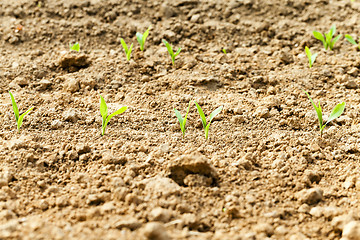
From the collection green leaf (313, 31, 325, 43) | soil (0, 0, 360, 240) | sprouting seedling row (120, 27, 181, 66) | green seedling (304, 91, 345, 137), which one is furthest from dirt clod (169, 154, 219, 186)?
green leaf (313, 31, 325, 43)

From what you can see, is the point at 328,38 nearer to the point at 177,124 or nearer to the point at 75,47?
the point at 177,124

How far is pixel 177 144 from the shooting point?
206cm

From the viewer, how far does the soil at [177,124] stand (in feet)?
5.27

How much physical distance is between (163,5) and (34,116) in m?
1.73

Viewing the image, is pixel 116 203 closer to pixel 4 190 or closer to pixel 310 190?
pixel 4 190

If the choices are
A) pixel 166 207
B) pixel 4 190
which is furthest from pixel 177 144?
pixel 4 190

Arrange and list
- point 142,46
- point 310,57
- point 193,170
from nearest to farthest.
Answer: point 193,170 < point 310,57 < point 142,46

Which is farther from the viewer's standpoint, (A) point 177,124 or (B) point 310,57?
(B) point 310,57

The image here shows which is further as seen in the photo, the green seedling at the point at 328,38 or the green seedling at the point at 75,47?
the green seedling at the point at 328,38

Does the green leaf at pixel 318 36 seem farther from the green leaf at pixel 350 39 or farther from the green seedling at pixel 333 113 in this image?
the green seedling at pixel 333 113

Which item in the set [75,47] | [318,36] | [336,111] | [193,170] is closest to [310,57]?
[318,36]

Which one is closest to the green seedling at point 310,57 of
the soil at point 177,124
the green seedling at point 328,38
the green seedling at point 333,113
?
the soil at point 177,124

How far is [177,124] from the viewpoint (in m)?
2.26

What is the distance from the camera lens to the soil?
161 centimetres
